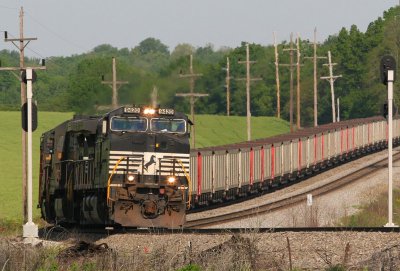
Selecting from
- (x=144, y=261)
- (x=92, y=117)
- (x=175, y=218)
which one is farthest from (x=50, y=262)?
(x=92, y=117)

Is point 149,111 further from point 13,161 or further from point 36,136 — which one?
point 36,136

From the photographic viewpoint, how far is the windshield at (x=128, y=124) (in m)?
27.6

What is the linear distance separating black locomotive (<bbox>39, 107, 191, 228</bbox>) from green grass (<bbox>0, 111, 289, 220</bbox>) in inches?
760

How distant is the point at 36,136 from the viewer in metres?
88.8

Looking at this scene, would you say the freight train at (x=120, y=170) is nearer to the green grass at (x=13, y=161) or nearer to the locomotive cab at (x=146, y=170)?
the locomotive cab at (x=146, y=170)

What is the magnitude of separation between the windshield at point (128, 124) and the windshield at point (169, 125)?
0.94ft

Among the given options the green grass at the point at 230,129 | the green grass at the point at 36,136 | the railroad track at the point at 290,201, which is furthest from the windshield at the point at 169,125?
the green grass at the point at 230,129

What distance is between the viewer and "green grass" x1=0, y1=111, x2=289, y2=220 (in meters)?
59.8

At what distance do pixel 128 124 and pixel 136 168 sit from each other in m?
1.32

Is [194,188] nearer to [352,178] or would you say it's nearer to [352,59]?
[352,178]

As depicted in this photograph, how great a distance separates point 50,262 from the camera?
59.4ft

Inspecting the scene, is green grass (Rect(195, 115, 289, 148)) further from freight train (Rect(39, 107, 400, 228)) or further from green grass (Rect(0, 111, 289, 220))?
freight train (Rect(39, 107, 400, 228))

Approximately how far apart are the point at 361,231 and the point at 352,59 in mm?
132787

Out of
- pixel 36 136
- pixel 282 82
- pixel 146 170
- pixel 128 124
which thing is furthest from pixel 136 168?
pixel 282 82
